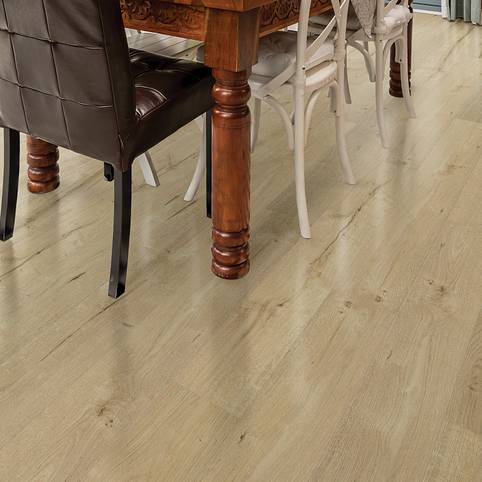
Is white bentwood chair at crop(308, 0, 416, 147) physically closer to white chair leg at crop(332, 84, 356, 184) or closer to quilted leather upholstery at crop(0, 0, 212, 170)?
white chair leg at crop(332, 84, 356, 184)

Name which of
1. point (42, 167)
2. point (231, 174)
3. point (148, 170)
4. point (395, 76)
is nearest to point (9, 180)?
point (42, 167)

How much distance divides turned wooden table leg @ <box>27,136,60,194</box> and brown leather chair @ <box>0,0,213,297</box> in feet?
1.41

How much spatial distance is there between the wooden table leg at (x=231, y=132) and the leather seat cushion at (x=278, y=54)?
397 mm

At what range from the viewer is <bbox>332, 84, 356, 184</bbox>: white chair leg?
2.57 metres

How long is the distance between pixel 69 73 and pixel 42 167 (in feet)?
2.88

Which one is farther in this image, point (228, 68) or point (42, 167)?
point (42, 167)

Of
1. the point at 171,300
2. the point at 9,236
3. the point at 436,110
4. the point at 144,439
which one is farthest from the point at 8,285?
the point at 436,110

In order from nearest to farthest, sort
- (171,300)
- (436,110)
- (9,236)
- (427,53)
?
(171,300)
(9,236)
(436,110)
(427,53)

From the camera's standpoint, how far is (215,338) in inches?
76.9

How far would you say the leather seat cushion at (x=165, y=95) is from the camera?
1.97m

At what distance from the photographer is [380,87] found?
3.02m

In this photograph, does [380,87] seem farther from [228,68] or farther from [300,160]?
[228,68]

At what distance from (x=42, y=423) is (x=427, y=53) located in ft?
11.5

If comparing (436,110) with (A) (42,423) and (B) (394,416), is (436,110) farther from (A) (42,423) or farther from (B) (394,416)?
(A) (42,423)
